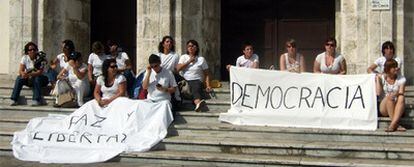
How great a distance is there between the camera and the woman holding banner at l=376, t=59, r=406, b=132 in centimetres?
995

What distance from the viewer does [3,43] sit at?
15.8m

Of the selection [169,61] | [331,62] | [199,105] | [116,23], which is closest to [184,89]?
[199,105]

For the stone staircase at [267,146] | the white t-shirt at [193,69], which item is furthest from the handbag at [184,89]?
the stone staircase at [267,146]

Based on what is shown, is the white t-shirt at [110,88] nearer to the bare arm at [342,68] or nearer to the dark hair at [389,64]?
the bare arm at [342,68]

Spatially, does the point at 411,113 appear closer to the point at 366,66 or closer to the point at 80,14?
the point at 366,66

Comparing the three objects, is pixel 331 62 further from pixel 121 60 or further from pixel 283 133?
pixel 121 60

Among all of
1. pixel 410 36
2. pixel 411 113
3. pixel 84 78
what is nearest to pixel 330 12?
pixel 410 36

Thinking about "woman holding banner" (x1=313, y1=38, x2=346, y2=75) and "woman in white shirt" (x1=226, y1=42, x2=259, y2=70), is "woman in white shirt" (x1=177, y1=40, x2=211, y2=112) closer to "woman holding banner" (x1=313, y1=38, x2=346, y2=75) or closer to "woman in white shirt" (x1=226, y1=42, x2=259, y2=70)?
"woman in white shirt" (x1=226, y1=42, x2=259, y2=70)

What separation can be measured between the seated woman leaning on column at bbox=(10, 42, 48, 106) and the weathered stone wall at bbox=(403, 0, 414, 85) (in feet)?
24.8

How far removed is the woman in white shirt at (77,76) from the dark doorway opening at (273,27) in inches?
170

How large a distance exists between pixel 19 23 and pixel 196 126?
612 centimetres

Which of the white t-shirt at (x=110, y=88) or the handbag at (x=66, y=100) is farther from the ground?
the white t-shirt at (x=110, y=88)

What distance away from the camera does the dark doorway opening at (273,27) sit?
15.0 meters

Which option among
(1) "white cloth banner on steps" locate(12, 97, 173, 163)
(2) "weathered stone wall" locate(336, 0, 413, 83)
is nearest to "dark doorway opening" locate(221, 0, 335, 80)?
(2) "weathered stone wall" locate(336, 0, 413, 83)
